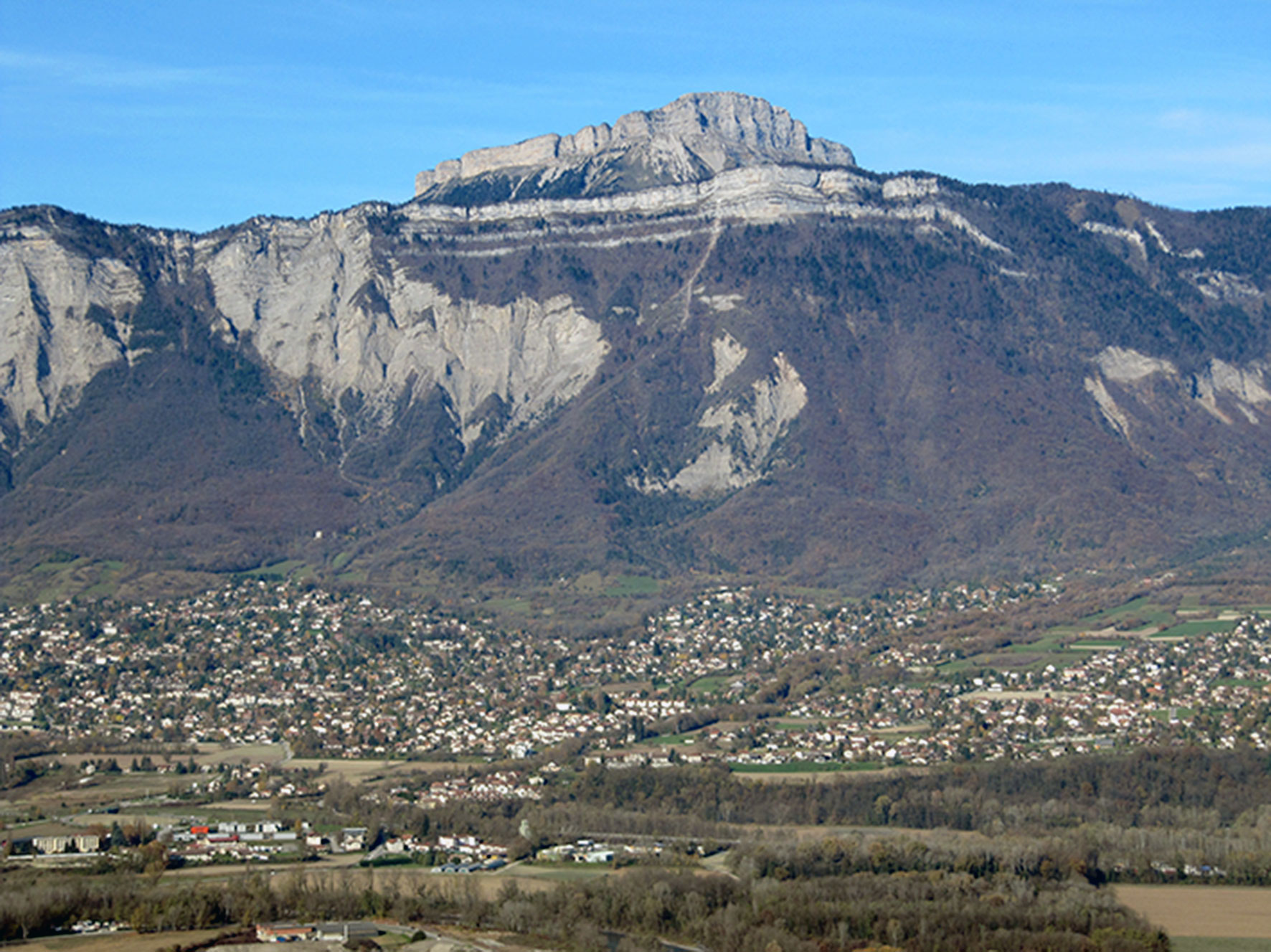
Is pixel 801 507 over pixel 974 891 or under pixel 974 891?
over

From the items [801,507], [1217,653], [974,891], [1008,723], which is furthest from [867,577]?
[974,891]

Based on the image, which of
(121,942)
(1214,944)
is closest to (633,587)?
(121,942)

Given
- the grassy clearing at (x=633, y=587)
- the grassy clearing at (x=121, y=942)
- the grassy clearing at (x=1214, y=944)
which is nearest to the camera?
the grassy clearing at (x=1214, y=944)

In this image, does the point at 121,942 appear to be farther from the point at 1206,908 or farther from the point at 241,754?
the point at 241,754

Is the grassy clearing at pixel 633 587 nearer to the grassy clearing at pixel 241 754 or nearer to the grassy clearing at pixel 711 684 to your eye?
the grassy clearing at pixel 711 684

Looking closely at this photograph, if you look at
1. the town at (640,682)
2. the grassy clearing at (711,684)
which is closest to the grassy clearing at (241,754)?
the town at (640,682)

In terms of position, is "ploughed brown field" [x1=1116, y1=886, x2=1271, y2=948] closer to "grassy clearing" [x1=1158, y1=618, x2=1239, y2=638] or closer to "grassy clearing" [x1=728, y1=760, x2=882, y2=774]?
"grassy clearing" [x1=728, y1=760, x2=882, y2=774]

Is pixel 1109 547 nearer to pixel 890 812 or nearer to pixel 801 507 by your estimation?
pixel 801 507
